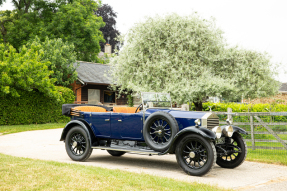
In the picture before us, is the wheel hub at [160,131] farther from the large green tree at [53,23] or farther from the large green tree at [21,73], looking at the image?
the large green tree at [53,23]

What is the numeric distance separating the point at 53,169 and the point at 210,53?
10.5 metres

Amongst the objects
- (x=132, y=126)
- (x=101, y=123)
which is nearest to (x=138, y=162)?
(x=132, y=126)

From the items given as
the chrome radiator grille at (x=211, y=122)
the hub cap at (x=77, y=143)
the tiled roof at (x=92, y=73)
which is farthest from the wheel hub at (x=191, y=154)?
the tiled roof at (x=92, y=73)

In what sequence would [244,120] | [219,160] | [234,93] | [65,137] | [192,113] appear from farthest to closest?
[234,93]
[244,120]
[65,137]
[219,160]
[192,113]

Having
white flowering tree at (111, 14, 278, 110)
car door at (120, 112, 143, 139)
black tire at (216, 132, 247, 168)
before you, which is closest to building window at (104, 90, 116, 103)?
white flowering tree at (111, 14, 278, 110)

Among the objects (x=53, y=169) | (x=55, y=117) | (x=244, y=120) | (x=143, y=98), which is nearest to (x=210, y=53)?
(x=244, y=120)

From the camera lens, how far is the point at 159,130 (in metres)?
6.68

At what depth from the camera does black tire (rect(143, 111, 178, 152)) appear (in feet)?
21.3

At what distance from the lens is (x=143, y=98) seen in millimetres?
7562

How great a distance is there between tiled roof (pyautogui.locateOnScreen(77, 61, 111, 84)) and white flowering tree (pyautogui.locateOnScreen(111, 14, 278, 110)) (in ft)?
37.0

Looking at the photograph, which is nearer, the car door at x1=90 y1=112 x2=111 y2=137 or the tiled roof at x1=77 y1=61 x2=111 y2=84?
the car door at x1=90 y1=112 x2=111 y2=137

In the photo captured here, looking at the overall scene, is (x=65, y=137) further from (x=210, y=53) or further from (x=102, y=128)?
(x=210, y=53)

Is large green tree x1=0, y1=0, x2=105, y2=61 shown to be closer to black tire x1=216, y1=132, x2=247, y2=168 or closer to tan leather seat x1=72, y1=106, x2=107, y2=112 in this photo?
tan leather seat x1=72, y1=106, x2=107, y2=112

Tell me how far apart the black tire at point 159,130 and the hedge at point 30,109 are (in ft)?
47.5
